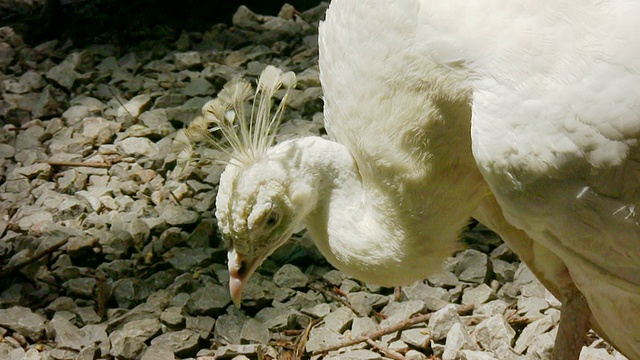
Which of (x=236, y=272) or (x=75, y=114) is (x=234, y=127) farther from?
(x=75, y=114)

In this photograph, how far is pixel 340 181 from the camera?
2.79 m

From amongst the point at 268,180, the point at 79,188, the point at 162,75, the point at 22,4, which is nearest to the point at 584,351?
the point at 268,180

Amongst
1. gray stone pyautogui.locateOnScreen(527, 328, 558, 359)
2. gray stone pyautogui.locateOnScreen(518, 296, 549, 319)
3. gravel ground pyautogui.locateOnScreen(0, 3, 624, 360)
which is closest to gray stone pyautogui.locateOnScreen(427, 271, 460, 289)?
gravel ground pyautogui.locateOnScreen(0, 3, 624, 360)

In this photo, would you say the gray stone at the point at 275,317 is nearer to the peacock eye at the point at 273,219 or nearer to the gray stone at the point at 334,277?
the gray stone at the point at 334,277

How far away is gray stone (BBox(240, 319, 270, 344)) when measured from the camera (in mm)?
3471

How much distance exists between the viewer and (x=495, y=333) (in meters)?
3.30

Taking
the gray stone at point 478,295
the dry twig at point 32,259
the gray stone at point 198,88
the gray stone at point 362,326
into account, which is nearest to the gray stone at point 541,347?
the gray stone at point 478,295

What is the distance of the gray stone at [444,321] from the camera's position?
335cm

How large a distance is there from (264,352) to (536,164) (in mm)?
1588

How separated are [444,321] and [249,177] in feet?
3.59

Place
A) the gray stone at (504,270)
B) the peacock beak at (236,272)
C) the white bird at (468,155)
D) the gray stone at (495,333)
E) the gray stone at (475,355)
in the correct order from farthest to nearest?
the gray stone at (504,270) → the gray stone at (495,333) → the gray stone at (475,355) → the peacock beak at (236,272) → the white bird at (468,155)

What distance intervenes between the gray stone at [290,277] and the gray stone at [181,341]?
46 centimetres

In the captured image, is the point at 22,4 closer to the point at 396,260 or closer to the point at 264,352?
the point at 264,352

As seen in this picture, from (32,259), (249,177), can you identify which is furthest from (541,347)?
(32,259)
